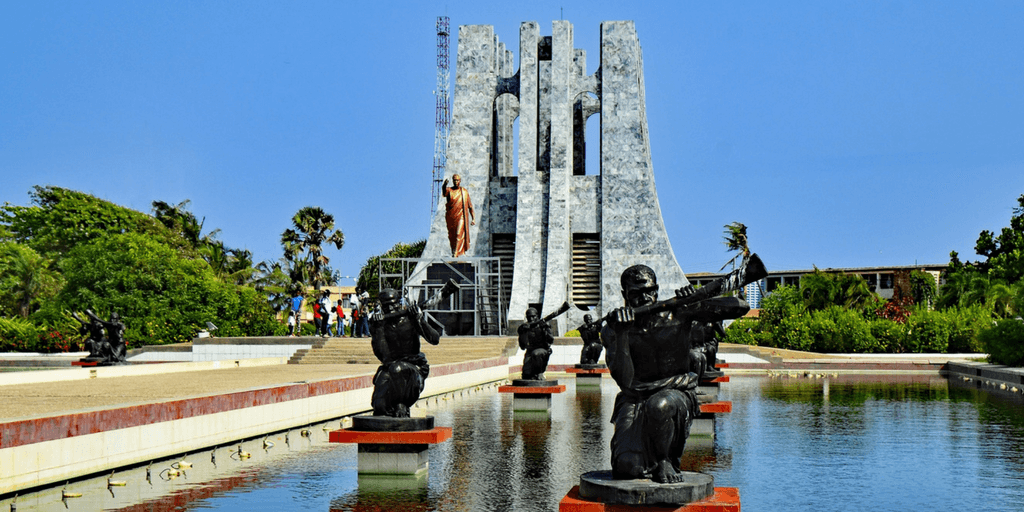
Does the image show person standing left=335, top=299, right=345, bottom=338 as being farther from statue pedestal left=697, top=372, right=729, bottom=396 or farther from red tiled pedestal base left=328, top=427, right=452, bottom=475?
red tiled pedestal base left=328, top=427, right=452, bottom=475

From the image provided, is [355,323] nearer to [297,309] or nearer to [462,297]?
[297,309]

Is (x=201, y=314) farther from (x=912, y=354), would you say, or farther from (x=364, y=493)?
(x=364, y=493)

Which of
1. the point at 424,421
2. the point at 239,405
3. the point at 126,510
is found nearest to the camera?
the point at 126,510

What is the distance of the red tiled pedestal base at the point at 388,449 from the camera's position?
8.02 meters

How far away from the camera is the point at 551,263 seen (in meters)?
35.6

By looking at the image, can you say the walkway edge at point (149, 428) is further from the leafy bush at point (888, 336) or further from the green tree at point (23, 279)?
the green tree at point (23, 279)

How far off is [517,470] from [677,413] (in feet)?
11.7

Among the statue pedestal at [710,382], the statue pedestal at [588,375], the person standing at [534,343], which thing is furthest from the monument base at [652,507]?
the statue pedestal at [588,375]

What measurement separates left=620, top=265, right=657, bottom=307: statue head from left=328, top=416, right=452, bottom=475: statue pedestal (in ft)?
10.3

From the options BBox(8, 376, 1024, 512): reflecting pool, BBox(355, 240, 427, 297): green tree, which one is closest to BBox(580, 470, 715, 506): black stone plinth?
BBox(8, 376, 1024, 512): reflecting pool

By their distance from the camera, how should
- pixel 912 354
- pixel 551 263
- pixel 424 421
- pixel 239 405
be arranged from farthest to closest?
pixel 551 263 → pixel 912 354 → pixel 239 405 → pixel 424 421

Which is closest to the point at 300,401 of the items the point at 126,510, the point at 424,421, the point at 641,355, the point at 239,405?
the point at 239,405

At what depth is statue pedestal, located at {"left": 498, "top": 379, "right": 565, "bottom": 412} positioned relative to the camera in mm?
13695

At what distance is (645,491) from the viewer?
189 inches
